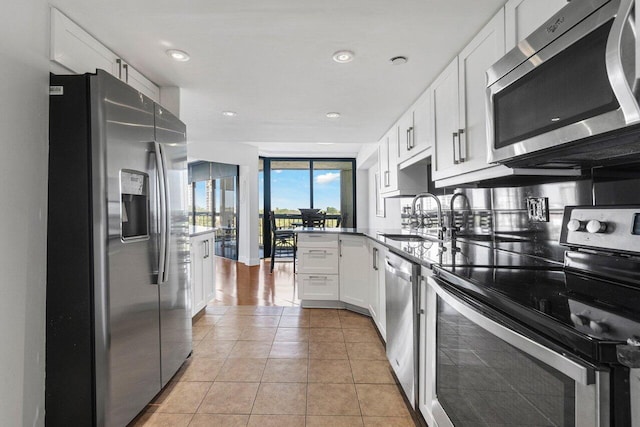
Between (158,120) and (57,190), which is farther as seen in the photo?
(158,120)

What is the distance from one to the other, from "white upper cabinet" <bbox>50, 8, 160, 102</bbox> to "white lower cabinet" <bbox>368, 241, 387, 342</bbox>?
226 cm

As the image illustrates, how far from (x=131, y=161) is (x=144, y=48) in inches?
30.6

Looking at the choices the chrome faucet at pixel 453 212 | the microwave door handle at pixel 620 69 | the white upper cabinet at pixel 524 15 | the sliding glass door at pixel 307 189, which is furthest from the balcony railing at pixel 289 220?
the microwave door handle at pixel 620 69

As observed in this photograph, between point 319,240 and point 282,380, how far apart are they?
1758mm

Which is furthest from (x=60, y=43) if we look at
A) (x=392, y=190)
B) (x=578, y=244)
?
(x=392, y=190)

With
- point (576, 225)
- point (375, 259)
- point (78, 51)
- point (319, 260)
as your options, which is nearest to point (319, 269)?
point (319, 260)

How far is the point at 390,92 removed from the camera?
2.60 meters

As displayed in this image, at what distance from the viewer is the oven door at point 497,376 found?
0.62 m

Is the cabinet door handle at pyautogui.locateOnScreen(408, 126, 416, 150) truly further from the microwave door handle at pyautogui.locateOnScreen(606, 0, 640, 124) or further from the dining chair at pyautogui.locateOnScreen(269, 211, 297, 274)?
the dining chair at pyautogui.locateOnScreen(269, 211, 297, 274)

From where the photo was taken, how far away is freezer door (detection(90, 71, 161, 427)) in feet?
4.66

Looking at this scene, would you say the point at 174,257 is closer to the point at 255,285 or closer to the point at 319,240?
the point at 319,240

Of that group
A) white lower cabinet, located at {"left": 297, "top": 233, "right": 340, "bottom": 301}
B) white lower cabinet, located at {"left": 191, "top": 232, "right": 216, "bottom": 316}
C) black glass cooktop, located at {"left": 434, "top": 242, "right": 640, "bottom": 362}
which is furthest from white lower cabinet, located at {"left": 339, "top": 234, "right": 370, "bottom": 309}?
black glass cooktop, located at {"left": 434, "top": 242, "right": 640, "bottom": 362}

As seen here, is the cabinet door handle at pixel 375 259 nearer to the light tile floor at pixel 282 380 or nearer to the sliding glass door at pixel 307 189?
the light tile floor at pixel 282 380

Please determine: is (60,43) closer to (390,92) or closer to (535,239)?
(390,92)
